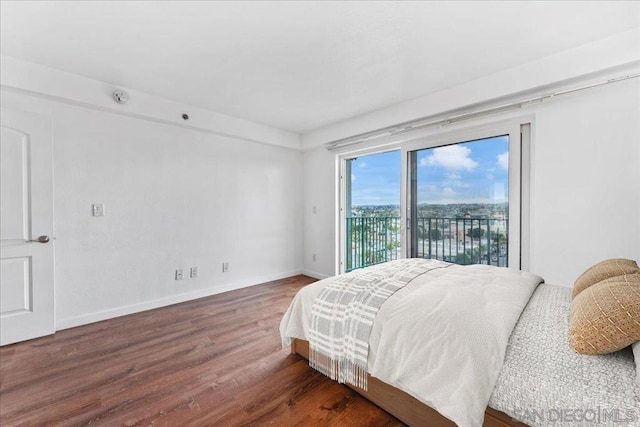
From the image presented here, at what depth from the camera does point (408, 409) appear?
145 centimetres

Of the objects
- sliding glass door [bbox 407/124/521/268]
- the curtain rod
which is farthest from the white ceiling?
sliding glass door [bbox 407/124/521/268]

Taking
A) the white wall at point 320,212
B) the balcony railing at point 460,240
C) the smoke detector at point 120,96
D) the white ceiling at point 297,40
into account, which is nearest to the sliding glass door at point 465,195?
the balcony railing at point 460,240

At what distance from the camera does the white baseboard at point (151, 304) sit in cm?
270

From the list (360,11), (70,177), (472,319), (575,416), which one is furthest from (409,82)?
(70,177)

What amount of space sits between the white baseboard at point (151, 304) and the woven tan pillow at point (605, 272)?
12.0 feet

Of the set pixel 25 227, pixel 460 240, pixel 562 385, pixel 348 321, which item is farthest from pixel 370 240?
pixel 25 227

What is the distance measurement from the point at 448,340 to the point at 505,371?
231 mm

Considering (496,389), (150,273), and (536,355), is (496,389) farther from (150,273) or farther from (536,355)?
(150,273)

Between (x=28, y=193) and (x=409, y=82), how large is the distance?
3.77 metres

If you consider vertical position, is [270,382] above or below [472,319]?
below

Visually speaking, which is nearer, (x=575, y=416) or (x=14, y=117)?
(x=575, y=416)

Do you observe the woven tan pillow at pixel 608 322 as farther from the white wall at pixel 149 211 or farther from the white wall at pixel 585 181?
the white wall at pixel 149 211

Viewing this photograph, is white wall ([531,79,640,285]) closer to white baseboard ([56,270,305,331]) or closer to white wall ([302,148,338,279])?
white wall ([302,148,338,279])

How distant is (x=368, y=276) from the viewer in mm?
2035
